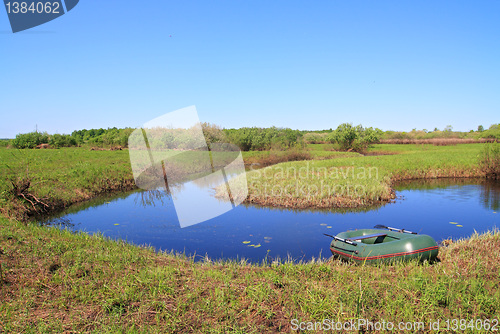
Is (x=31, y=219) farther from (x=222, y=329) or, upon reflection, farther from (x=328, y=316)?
(x=328, y=316)

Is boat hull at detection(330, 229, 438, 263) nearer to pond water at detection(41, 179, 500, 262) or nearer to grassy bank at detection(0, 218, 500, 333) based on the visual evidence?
grassy bank at detection(0, 218, 500, 333)

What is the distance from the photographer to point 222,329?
3887 mm

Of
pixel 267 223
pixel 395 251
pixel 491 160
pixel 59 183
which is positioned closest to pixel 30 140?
pixel 59 183

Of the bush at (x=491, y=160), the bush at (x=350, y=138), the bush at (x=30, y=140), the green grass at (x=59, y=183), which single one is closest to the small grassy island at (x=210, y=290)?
the green grass at (x=59, y=183)

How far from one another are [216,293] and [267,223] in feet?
20.9

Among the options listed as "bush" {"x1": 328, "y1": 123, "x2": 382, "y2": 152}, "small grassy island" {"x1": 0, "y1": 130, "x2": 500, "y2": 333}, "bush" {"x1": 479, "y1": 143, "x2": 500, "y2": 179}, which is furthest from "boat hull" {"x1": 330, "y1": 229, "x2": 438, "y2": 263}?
"bush" {"x1": 328, "y1": 123, "x2": 382, "y2": 152}

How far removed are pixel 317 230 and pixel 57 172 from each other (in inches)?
561

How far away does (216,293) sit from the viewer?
4684 mm

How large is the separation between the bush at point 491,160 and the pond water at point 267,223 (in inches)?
267

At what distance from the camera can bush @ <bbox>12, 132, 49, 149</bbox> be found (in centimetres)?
4016

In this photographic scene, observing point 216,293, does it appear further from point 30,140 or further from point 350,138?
point 30,140

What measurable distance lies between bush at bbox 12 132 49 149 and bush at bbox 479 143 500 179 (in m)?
48.8

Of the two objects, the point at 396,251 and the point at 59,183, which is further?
the point at 59,183

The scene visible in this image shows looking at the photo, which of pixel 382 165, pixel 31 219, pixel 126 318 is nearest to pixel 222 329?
pixel 126 318
